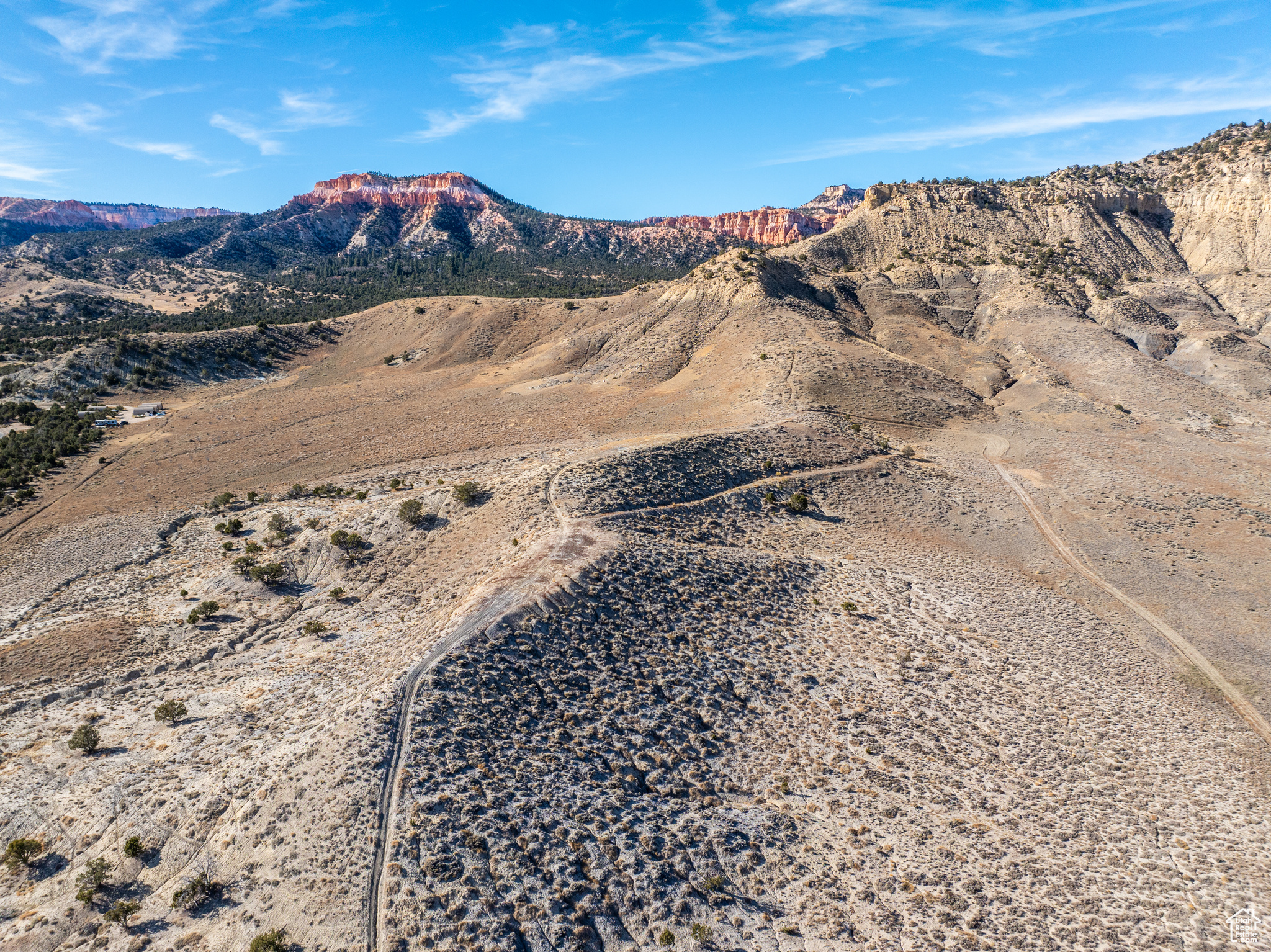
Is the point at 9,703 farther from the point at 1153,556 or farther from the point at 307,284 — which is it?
the point at 307,284

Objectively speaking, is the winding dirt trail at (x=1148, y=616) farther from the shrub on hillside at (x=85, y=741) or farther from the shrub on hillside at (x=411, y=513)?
the shrub on hillside at (x=85, y=741)

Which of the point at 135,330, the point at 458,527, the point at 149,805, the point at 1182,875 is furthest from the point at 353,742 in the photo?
the point at 135,330

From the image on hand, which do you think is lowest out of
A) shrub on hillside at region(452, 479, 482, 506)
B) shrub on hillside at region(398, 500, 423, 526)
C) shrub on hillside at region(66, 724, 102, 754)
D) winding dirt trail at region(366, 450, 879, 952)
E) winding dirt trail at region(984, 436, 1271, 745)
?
winding dirt trail at region(984, 436, 1271, 745)

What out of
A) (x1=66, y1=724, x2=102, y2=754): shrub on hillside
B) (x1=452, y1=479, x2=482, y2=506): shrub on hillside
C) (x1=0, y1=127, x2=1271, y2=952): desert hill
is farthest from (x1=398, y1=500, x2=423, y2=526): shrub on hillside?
(x1=66, y1=724, x2=102, y2=754): shrub on hillside

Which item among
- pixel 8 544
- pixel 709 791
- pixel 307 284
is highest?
pixel 307 284

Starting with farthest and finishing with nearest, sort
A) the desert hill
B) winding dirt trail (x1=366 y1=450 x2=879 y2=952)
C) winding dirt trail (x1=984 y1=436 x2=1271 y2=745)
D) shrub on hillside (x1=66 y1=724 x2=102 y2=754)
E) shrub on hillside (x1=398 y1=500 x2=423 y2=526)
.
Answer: shrub on hillside (x1=398 y1=500 x2=423 y2=526)
winding dirt trail (x1=984 y1=436 x2=1271 y2=745)
shrub on hillside (x1=66 y1=724 x2=102 y2=754)
the desert hill
winding dirt trail (x1=366 y1=450 x2=879 y2=952)

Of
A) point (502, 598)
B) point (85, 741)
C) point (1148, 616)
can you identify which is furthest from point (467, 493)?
point (1148, 616)

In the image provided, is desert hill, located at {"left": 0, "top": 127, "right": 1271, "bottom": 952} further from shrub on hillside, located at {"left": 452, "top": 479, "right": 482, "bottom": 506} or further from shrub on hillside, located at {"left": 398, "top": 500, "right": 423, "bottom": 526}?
shrub on hillside, located at {"left": 398, "top": 500, "right": 423, "bottom": 526}

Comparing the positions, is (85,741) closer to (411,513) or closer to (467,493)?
(411,513)
